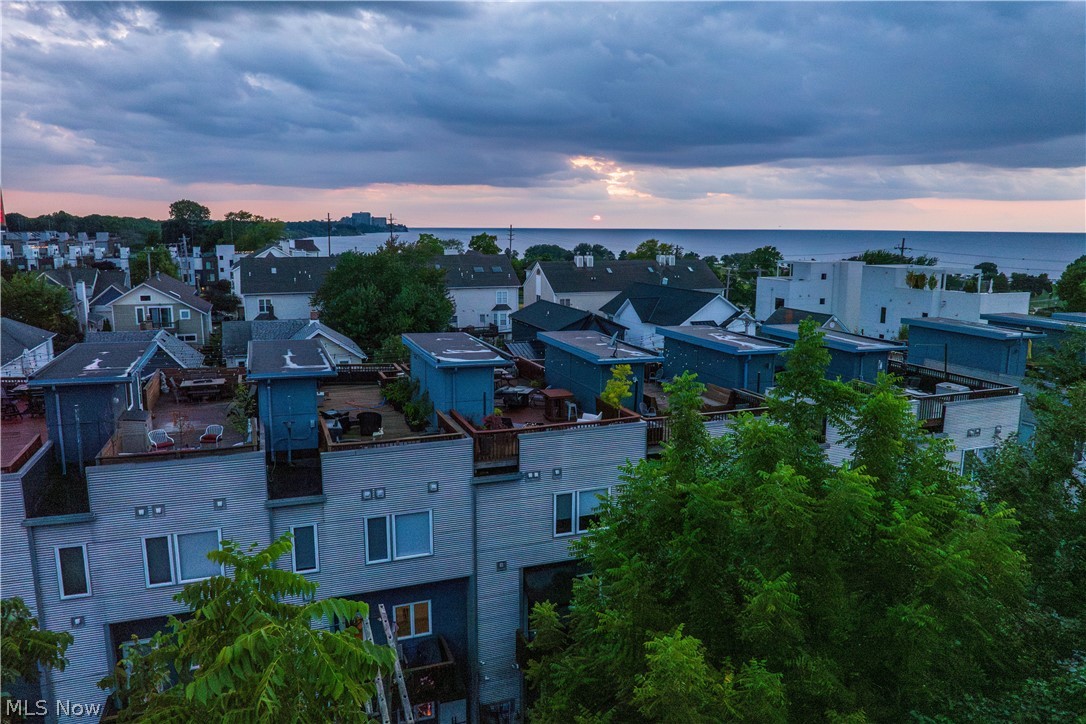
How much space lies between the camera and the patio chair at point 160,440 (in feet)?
52.2

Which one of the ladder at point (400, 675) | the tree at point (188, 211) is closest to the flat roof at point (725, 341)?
A: the ladder at point (400, 675)

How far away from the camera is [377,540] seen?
1628cm

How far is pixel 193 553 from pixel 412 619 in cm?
553

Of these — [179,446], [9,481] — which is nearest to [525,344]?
[179,446]

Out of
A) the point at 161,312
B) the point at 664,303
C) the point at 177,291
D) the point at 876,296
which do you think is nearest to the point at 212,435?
the point at 664,303

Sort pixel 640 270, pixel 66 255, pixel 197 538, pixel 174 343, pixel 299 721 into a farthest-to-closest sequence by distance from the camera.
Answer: pixel 66 255, pixel 640 270, pixel 174 343, pixel 197 538, pixel 299 721

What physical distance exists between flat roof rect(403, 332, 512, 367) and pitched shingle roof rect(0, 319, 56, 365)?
3143 centimetres

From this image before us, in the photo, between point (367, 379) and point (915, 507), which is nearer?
point (915, 507)

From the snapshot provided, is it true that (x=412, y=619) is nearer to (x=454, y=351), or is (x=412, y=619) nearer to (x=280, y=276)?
(x=454, y=351)

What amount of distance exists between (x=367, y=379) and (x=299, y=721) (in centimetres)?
1955

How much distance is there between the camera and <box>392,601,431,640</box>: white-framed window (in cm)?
1744

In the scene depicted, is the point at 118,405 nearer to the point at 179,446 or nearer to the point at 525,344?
the point at 179,446

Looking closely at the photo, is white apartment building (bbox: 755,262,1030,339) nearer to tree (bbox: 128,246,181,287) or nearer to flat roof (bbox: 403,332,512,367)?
flat roof (bbox: 403,332,512,367)

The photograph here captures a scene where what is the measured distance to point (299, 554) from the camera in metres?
15.7
